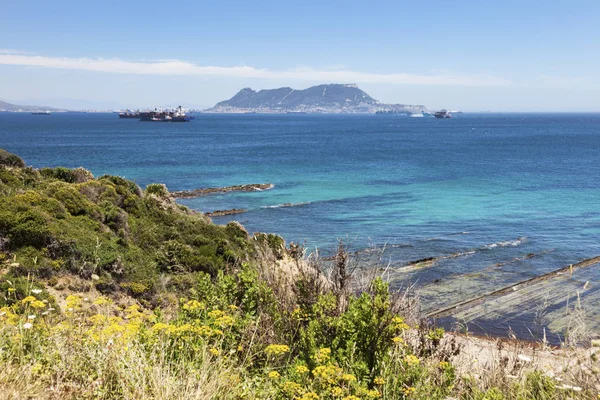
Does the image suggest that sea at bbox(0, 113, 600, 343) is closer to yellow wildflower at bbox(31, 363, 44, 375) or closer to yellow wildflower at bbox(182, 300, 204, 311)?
yellow wildflower at bbox(182, 300, 204, 311)

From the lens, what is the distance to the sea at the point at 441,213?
19.8 m

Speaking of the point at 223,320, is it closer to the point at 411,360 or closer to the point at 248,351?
the point at 248,351

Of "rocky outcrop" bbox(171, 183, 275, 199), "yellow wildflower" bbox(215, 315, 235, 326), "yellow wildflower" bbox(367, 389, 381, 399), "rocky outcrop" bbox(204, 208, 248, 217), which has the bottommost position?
"rocky outcrop" bbox(204, 208, 248, 217)

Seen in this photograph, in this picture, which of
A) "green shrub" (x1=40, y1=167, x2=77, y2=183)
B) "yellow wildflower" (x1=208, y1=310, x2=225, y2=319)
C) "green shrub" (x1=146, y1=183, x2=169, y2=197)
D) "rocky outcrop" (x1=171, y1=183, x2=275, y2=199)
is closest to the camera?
"yellow wildflower" (x1=208, y1=310, x2=225, y2=319)

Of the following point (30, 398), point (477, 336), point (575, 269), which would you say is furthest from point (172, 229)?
point (575, 269)

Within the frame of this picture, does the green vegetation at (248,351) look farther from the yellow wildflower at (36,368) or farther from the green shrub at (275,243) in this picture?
the green shrub at (275,243)

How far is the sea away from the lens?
65.1 feet

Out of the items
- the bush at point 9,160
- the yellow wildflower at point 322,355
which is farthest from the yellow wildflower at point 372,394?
the bush at point 9,160

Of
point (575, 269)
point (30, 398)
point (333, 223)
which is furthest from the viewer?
point (333, 223)

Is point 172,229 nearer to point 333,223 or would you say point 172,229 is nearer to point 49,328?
point 49,328

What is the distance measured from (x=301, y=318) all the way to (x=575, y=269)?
2219 centimetres

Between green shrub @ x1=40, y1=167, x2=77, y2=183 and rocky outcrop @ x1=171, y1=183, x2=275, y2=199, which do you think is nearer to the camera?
green shrub @ x1=40, y1=167, x2=77, y2=183

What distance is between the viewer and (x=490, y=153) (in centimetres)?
8775

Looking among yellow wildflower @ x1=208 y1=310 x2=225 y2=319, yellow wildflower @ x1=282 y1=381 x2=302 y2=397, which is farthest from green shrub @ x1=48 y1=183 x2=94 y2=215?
yellow wildflower @ x1=282 y1=381 x2=302 y2=397
